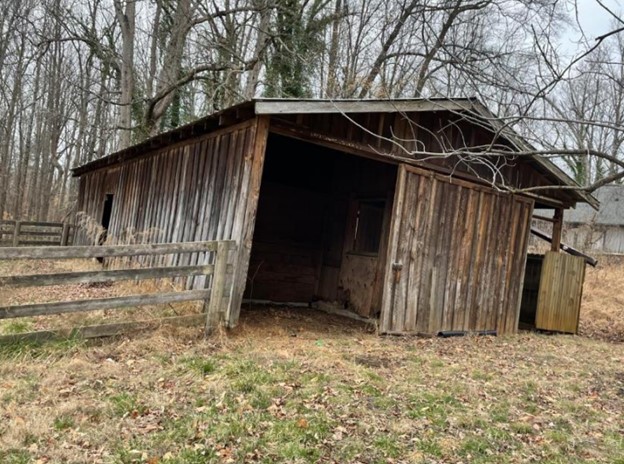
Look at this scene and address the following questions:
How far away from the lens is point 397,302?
290 inches

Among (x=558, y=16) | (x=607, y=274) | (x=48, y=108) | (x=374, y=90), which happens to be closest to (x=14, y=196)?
(x=48, y=108)

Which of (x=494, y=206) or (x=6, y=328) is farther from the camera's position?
(x=494, y=206)

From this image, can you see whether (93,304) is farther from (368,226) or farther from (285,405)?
(368,226)

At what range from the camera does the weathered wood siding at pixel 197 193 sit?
6047 millimetres

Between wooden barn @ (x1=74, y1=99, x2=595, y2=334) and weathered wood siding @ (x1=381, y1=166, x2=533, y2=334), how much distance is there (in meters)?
0.03

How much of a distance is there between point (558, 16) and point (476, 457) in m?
6.86

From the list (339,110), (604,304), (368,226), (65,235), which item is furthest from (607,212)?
(65,235)

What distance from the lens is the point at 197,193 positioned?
747 cm

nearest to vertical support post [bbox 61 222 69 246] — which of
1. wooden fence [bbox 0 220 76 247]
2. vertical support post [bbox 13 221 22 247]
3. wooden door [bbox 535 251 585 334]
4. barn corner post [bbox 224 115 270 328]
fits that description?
wooden fence [bbox 0 220 76 247]

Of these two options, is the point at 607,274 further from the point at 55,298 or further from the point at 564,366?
the point at 55,298

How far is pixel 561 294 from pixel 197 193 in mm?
7546

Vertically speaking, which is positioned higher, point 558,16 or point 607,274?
point 558,16

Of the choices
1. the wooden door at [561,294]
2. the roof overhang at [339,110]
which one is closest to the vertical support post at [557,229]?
the wooden door at [561,294]

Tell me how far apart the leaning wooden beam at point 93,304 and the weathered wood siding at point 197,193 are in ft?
2.16
